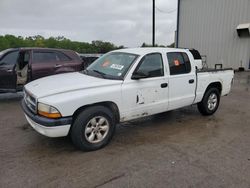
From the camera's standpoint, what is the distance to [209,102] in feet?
18.9

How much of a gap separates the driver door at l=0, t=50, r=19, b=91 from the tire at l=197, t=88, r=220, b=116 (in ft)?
18.3

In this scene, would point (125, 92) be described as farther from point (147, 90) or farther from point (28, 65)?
point (28, 65)

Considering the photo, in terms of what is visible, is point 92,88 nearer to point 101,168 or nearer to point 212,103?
point 101,168

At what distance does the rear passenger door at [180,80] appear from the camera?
185 inches

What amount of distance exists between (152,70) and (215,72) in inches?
87.5

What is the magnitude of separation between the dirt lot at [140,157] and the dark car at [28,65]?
2053 mm

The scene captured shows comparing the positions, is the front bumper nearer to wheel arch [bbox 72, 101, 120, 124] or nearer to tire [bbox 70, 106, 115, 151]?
tire [bbox 70, 106, 115, 151]

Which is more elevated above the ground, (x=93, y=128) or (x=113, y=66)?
(x=113, y=66)

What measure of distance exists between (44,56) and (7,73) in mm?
1286

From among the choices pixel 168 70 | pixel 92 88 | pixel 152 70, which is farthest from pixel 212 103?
pixel 92 88

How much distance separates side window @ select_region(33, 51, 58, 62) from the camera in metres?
7.32

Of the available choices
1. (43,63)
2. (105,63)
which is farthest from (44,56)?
(105,63)

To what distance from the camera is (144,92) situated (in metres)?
4.17

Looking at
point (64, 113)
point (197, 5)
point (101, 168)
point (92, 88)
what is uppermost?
point (197, 5)
